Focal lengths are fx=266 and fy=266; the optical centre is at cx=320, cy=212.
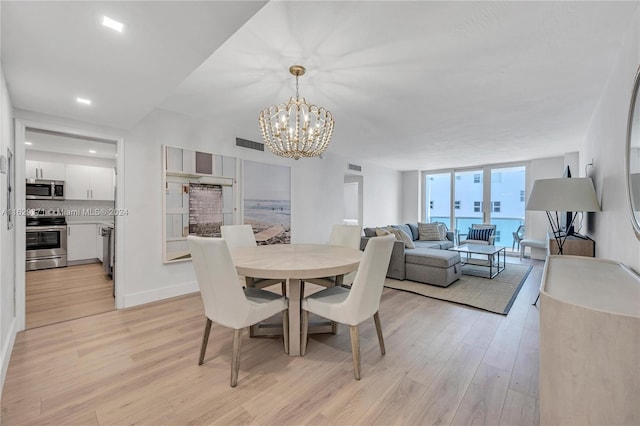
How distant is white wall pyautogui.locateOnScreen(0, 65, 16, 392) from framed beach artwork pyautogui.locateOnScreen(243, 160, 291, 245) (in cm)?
243

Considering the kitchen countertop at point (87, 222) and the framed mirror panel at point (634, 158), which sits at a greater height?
the framed mirror panel at point (634, 158)

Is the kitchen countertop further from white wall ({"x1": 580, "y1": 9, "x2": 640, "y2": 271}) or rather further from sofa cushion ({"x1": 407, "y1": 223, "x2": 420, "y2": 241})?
white wall ({"x1": 580, "y1": 9, "x2": 640, "y2": 271})

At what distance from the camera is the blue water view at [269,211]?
4.25 meters

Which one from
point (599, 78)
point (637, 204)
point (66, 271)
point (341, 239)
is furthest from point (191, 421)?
point (66, 271)

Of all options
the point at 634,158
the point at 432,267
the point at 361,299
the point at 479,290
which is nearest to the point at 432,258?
the point at 432,267

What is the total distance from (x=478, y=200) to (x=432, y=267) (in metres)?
4.52

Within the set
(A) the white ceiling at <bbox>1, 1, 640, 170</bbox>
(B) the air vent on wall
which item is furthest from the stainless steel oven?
(B) the air vent on wall

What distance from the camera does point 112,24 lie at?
1.39 meters

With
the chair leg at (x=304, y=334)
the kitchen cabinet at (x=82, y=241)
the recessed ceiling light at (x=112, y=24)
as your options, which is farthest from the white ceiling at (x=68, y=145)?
Result: the chair leg at (x=304, y=334)

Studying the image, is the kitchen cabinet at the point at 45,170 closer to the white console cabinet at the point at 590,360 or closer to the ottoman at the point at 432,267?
the ottoman at the point at 432,267

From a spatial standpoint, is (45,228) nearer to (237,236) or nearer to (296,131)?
(237,236)

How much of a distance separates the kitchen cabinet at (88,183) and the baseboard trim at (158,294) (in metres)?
3.73

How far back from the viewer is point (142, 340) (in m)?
2.37

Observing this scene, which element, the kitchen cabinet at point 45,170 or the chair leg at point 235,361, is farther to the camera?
the kitchen cabinet at point 45,170
